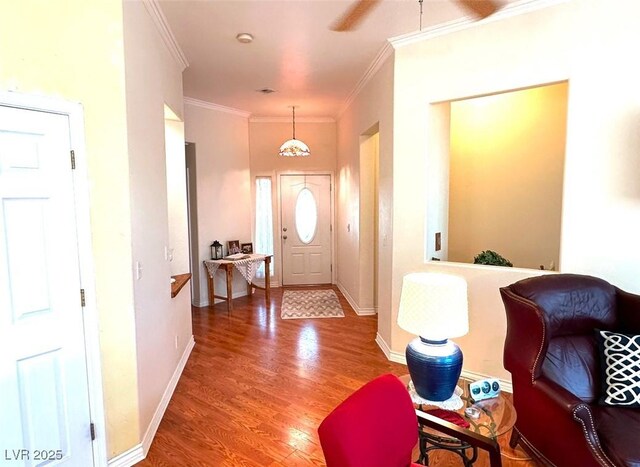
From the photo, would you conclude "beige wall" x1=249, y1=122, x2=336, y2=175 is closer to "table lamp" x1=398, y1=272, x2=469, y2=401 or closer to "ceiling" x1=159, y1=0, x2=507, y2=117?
"ceiling" x1=159, y1=0, x2=507, y2=117

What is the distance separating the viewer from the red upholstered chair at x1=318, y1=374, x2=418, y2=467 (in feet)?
3.70

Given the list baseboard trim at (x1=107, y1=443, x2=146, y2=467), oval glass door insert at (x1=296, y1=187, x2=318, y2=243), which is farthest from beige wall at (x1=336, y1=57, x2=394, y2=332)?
baseboard trim at (x1=107, y1=443, x2=146, y2=467)

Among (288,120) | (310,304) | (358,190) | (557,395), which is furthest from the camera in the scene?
(288,120)

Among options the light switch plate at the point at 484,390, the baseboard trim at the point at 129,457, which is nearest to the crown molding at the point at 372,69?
the light switch plate at the point at 484,390

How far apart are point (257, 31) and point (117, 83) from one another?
1.41 meters

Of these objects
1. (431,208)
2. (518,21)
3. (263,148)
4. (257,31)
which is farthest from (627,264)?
(263,148)

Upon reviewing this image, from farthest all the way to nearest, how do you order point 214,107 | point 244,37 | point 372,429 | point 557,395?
point 214,107 < point 244,37 < point 557,395 < point 372,429

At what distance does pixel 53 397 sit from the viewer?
73.8 inches

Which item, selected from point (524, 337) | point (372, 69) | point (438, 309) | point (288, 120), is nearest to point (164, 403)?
point (438, 309)

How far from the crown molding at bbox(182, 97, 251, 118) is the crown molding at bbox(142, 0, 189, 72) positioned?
143 centimetres

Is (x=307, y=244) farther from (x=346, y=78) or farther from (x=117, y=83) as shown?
(x=117, y=83)

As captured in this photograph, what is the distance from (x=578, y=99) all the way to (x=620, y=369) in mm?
1770

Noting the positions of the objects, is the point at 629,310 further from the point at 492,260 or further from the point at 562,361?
the point at 492,260

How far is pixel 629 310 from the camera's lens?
2111 mm
